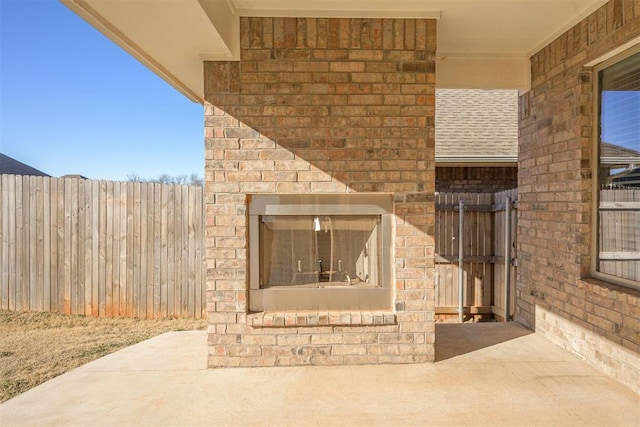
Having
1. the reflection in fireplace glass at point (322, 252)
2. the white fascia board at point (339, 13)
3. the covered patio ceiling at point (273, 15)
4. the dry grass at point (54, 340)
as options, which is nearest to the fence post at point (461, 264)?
the covered patio ceiling at point (273, 15)

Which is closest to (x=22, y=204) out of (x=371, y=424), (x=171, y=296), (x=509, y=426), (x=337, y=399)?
(x=171, y=296)

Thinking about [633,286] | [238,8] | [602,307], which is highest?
[238,8]

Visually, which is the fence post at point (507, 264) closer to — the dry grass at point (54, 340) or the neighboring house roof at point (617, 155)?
the neighboring house roof at point (617, 155)

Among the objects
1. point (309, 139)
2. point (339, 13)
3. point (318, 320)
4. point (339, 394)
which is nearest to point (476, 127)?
point (339, 13)

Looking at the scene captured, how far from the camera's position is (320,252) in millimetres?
2922

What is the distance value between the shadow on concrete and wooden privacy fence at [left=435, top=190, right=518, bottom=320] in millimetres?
1511

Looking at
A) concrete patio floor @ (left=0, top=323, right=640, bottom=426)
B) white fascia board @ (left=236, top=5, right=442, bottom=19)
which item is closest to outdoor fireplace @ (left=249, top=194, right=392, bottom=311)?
concrete patio floor @ (left=0, top=323, right=640, bottom=426)

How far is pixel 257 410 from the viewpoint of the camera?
2.20 meters

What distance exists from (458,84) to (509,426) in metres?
2.86

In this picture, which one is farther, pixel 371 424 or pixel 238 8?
A: pixel 238 8

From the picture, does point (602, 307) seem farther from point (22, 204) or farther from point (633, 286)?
point (22, 204)

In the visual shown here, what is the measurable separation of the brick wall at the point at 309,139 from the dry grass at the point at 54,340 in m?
1.69

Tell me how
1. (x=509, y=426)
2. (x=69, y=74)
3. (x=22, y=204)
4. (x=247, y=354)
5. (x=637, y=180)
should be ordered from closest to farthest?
(x=509, y=426), (x=637, y=180), (x=247, y=354), (x=22, y=204), (x=69, y=74)

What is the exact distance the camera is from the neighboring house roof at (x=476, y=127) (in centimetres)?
623
